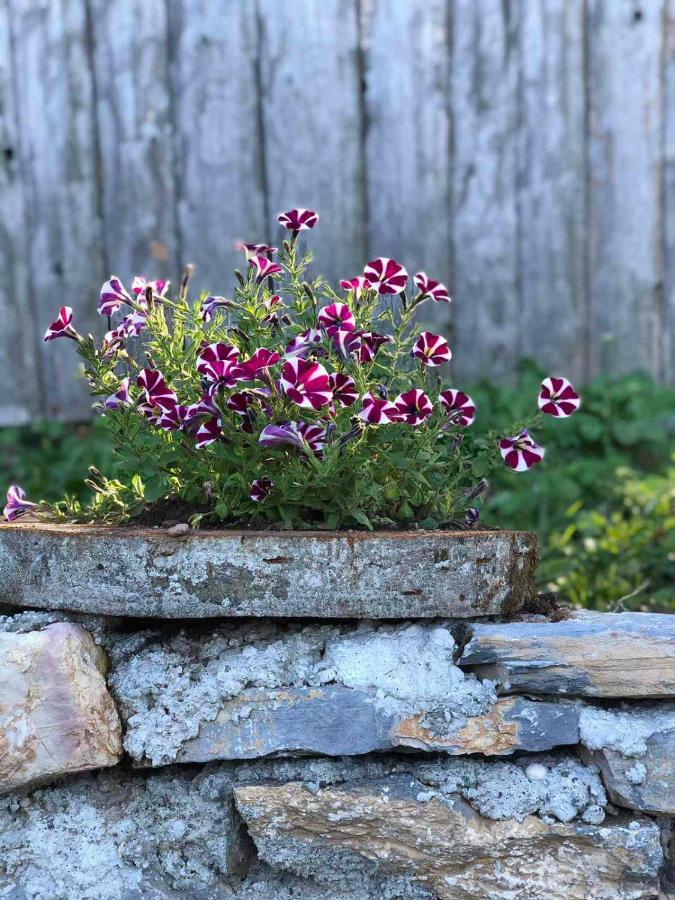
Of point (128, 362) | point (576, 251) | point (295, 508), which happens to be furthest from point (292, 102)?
point (295, 508)

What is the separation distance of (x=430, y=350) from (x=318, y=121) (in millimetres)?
2105

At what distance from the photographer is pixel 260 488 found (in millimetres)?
1704

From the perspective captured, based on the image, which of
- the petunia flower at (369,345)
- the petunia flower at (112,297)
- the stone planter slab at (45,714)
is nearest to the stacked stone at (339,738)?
the stone planter slab at (45,714)

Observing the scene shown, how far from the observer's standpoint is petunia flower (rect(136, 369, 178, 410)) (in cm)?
169

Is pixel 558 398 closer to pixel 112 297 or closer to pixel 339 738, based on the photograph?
pixel 339 738

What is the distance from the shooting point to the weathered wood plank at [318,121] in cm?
356

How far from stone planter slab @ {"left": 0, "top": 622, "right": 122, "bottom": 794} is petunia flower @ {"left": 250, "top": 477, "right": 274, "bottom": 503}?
0.40 meters

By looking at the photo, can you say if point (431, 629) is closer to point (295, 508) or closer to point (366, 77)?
point (295, 508)

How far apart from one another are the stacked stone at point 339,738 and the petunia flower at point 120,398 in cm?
24

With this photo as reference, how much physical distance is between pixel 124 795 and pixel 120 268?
2402 mm

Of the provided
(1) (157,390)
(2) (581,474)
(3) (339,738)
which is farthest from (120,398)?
(2) (581,474)

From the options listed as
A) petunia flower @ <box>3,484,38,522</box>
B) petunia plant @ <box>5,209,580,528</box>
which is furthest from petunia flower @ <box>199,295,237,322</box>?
petunia flower @ <box>3,484,38,522</box>

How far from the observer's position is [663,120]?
3668 millimetres

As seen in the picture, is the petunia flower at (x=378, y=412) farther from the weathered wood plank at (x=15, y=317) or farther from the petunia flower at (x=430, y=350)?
the weathered wood plank at (x=15, y=317)
